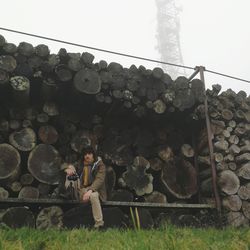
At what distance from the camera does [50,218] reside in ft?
15.9

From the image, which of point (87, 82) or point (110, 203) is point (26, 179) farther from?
point (87, 82)

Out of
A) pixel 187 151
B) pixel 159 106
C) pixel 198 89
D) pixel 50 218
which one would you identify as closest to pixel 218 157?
pixel 187 151

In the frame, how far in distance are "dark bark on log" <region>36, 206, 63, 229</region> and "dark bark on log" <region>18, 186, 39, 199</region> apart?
227 mm

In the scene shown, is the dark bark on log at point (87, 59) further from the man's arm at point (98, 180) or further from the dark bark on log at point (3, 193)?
the dark bark on log at point (3, 193)

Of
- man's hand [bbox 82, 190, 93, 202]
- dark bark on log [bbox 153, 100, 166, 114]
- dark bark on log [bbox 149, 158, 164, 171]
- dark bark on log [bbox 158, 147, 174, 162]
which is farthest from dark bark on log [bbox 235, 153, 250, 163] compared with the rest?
man's hand [bbox 82, 190, 93, 202]

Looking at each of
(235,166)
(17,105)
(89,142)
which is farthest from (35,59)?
(235,166)

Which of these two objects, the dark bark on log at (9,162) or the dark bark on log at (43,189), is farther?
the dark bark on log at (43,189)

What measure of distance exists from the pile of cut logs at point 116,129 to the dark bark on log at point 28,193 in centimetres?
1

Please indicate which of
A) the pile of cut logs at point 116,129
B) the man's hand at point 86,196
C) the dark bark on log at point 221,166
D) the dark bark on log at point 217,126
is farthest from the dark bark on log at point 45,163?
the dark bark on log at point 217,126

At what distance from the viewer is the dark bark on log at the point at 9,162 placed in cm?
483

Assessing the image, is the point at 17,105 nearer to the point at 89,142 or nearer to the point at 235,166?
the point at 89,142

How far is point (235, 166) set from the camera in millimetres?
5926

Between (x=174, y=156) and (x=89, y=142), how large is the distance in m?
1.31

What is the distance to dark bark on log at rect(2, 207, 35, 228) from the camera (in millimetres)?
4602
